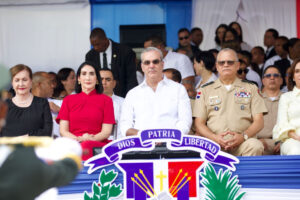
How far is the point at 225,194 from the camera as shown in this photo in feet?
15.7

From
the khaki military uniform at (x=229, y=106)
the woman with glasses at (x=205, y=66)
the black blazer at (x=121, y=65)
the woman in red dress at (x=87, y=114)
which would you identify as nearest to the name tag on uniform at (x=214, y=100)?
the khaki military uniform at (x=229, y=106)

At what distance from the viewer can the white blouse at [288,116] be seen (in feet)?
17.8

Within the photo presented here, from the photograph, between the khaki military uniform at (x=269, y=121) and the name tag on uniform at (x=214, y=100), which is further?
the khaki military uniform at (x=269, y=121)

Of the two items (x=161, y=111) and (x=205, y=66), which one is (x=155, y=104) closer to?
(x=161, y=111)

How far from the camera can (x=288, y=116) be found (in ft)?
18.2

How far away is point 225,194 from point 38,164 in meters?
2.79

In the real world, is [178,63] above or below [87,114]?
above

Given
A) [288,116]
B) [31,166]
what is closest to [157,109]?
[288,116]

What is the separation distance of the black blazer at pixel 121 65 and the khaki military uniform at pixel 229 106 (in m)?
1.81

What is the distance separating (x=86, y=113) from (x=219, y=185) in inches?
61.9

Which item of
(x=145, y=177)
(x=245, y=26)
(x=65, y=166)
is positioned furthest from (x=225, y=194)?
(x=245, y=26)

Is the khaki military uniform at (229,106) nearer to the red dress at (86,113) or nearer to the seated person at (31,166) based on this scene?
the red dress at (86,113)

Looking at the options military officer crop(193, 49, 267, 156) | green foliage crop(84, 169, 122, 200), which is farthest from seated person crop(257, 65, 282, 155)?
green foliage crop(84, 169, 122, 200)

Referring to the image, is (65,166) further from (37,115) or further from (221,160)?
(37,115)
